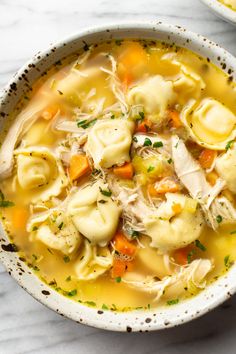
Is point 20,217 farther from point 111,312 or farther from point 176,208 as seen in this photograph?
point 176,208

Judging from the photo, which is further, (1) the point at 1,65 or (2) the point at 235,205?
(1) the point at 1,65

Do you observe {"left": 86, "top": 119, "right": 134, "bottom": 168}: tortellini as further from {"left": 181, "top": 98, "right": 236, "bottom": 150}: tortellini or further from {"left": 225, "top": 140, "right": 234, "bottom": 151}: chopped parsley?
{"left": 225, "top": 140, "right": 234, "bottom": 151}: chopped parsley

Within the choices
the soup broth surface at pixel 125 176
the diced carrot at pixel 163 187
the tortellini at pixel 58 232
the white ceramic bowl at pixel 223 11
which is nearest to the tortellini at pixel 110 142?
the soup broth surface at pixel 125 176

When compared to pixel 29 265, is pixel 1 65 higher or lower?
higher

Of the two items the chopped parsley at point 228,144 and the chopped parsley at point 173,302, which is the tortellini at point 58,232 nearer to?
the chopped parsley at point 173,302

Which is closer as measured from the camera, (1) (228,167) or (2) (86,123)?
(1) (228,167)

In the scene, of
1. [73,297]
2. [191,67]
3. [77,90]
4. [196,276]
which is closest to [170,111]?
[191,67]

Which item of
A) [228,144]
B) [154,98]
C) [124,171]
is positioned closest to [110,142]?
[124,171]

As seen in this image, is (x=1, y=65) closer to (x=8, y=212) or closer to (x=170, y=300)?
(x=8, y=212)
